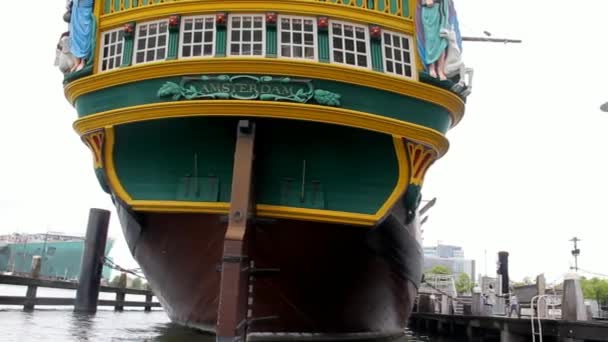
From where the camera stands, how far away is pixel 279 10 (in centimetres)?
1044

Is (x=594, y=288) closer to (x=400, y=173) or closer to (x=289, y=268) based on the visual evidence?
(x=400, y=173)

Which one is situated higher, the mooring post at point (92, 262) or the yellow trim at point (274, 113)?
the yellow trim at point (274, 113)

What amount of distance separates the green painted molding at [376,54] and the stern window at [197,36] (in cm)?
288

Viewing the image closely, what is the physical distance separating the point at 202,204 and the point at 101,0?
191 inches

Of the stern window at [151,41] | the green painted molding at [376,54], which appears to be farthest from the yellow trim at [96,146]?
the green painted molding at [376,54]

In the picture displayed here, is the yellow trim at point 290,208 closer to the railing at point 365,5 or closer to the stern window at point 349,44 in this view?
the stern window at point 349,44

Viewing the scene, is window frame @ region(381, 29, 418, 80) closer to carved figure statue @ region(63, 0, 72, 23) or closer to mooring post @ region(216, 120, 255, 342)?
mooring post @ region(216, 120, 255, 342)

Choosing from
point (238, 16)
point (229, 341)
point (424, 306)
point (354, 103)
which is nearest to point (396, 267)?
point (354, 103)

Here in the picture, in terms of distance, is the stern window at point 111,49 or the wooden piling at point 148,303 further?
the wooden piling at point 148,303

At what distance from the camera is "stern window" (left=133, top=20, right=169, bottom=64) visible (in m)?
10.8

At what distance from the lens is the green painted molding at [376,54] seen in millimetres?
10609

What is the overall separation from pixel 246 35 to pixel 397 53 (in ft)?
9.24

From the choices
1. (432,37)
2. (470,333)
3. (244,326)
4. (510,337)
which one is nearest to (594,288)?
(470,333)

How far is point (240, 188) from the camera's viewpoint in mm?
9422
